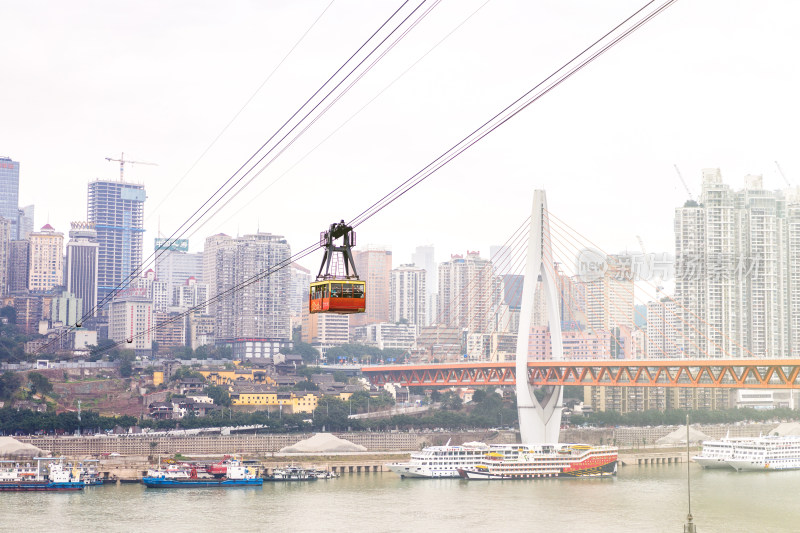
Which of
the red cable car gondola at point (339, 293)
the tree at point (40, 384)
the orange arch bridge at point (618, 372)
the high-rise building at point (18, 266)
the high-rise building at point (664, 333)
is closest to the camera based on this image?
the red cable car gondola at point (339, 293)

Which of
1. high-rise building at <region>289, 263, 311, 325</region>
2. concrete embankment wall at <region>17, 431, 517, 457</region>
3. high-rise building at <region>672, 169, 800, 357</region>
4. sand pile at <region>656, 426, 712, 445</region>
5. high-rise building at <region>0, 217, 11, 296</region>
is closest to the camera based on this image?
concrete embankment wall at <region>17, 431, 517, 457</region>

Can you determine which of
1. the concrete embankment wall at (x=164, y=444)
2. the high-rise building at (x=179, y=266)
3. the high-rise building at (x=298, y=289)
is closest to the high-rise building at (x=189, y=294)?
the high-rise building at (x=298, y=289)

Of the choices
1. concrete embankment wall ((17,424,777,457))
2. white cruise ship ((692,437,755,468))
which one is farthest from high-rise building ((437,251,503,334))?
white cruise ship ((692,437,755,468))

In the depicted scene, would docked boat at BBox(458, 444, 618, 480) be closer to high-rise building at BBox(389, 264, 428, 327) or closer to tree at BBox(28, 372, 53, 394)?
tree at BBox(28, 372, 53, 394)

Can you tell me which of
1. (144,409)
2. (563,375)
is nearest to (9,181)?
(144,409)

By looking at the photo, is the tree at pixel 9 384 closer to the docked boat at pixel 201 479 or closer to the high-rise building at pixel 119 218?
the docked boat at pixel 201 479

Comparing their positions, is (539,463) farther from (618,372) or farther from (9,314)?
(9,314)
